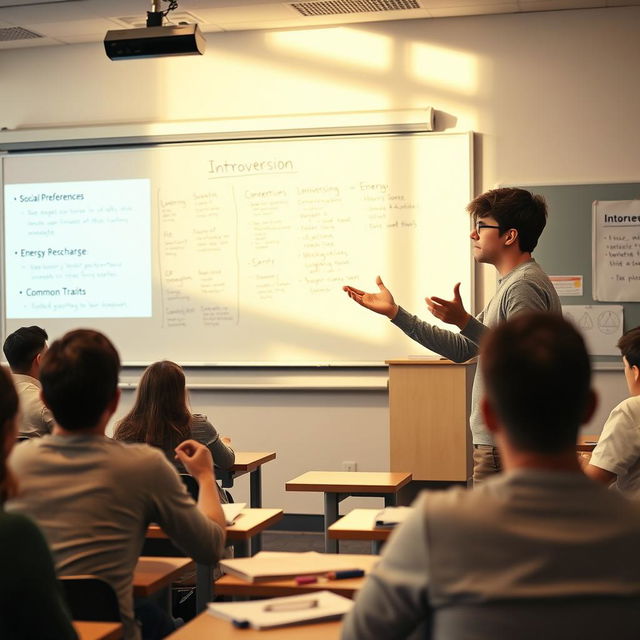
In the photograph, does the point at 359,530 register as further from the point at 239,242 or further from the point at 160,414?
the point at 239,242

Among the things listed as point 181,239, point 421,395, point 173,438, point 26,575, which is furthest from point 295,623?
point 181,239

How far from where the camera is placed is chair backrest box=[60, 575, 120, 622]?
1928mm

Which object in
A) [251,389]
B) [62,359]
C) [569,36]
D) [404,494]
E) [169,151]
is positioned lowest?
[404,494]

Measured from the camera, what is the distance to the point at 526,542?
1198mm

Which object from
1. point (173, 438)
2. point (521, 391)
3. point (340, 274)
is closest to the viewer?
point (521, 391)

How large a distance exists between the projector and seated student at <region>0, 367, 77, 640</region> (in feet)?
11.9

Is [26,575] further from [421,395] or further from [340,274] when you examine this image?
[340,274]

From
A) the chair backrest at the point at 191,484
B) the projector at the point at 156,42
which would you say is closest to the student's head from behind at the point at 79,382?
the chair backrest at the point at 191,484

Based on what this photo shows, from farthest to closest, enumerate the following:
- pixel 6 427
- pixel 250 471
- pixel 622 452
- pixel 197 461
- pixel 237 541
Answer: pixel 250 471, pixel 237 541, pixel 622 452, pixel 197 461, pixel 6 427

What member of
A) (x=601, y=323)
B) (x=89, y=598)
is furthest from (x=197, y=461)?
(x=601, y=323)

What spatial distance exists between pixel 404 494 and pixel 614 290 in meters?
1.72

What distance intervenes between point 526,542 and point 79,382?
113 cm

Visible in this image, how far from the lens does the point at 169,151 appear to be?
20.9 feet

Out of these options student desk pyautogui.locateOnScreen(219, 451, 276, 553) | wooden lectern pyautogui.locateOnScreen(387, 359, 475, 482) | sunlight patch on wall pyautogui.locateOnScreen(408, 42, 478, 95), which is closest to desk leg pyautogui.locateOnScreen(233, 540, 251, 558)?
student desk pyautogui.locateOnScreen(219, 451, 276, 553)
